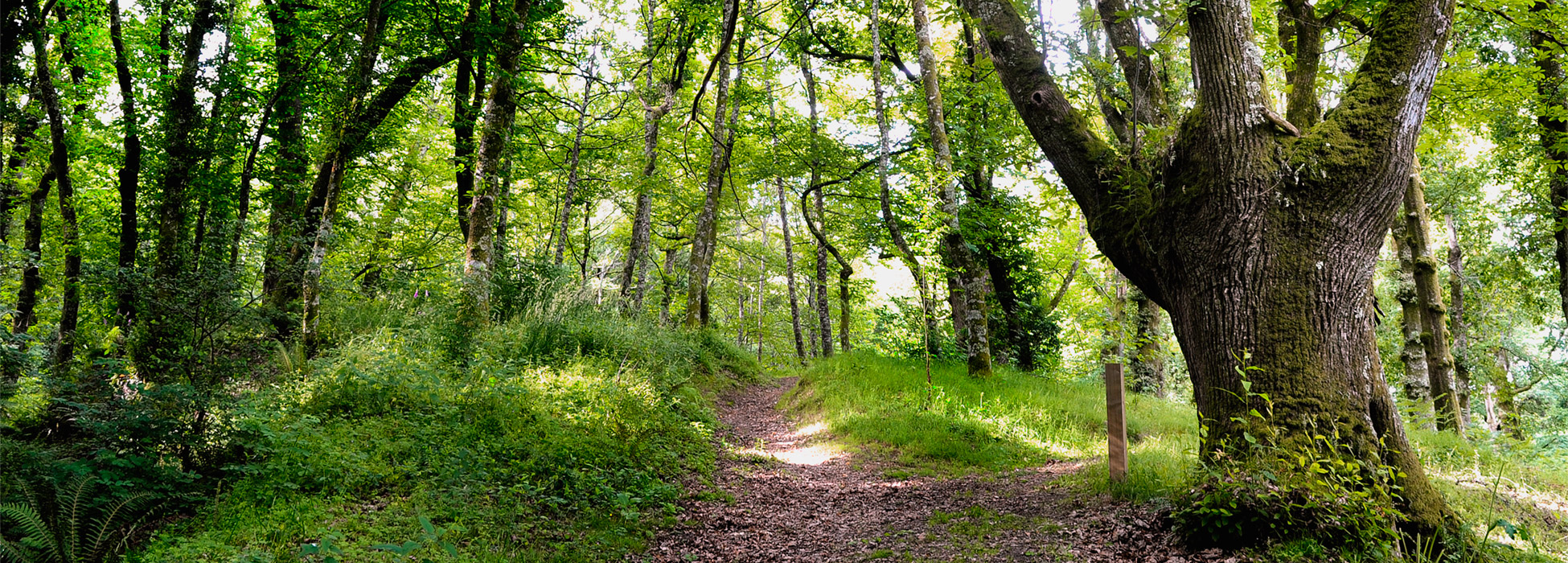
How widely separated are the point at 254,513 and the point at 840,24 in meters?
11.9

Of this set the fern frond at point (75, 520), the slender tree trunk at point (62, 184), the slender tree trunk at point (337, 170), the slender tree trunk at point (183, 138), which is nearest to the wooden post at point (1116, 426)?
the fern frond at point (75, 520)

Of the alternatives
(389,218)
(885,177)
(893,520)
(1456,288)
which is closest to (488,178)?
(893,520)

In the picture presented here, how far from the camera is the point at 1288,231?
3648 mm

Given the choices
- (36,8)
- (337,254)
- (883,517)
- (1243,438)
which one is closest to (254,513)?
(883,517)

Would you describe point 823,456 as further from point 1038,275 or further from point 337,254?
point 337,254

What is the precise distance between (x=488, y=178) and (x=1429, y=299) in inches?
501

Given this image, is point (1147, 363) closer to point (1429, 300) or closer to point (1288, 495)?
point (1429, 300)

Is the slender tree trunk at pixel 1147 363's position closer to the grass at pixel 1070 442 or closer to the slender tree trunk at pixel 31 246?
the grass at pixel 1070 442

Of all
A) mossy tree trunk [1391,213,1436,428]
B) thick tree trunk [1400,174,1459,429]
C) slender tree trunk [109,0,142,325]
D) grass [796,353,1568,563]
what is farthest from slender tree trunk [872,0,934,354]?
slender tree trunk [109,0,142,325]

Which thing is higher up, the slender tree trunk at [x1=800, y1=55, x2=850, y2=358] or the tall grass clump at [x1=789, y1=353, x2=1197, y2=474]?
the slender tree trunk at [x1=800, y1=55, x2=850, y2=358]

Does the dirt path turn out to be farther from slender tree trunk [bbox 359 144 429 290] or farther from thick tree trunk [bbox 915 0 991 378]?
slender tree trunk [bbox 359 144 429 290]

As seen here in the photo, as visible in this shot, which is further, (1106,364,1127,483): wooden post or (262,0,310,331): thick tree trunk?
(262,0,310,331): thick tree trunk

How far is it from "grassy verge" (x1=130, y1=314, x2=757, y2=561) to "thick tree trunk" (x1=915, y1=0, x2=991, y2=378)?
4.22m

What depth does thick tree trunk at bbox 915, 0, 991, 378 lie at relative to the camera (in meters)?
8.95
